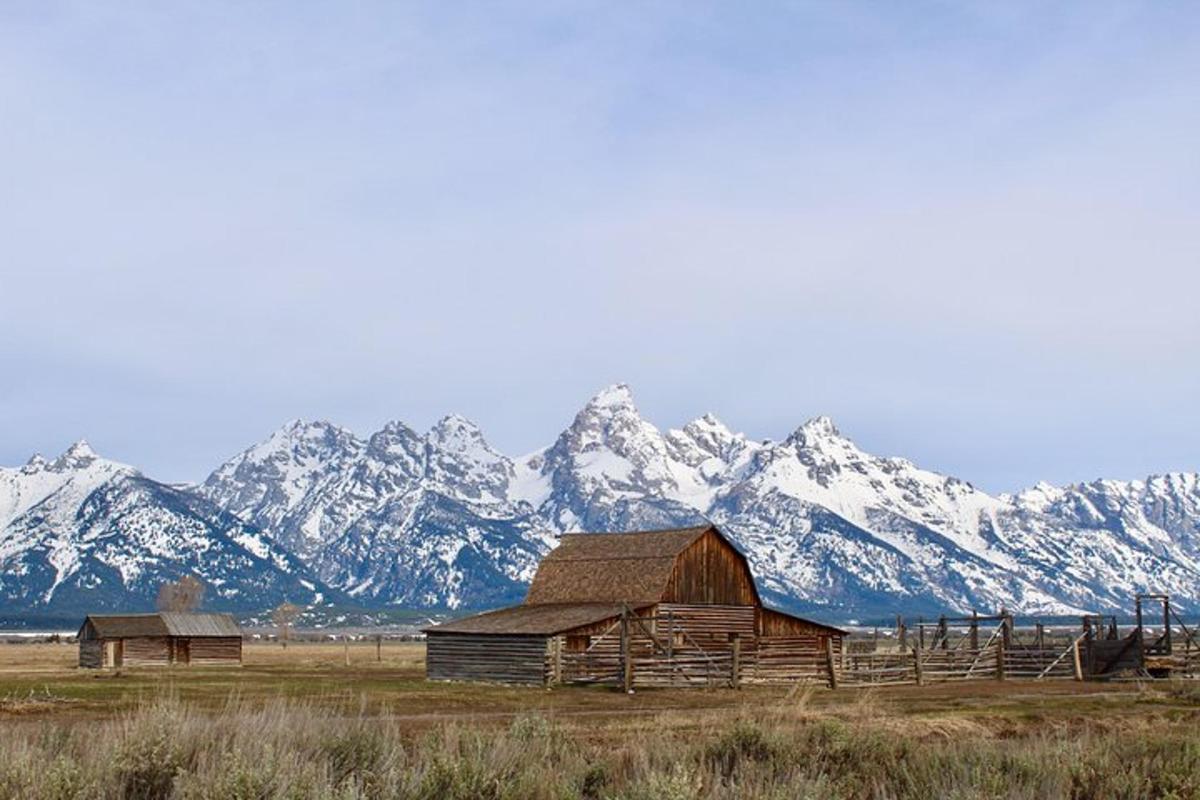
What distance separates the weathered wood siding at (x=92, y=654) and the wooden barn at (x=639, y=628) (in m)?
33.4

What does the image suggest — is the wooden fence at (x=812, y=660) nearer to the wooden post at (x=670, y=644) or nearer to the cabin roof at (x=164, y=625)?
the wooden post at (x=670, y=644)

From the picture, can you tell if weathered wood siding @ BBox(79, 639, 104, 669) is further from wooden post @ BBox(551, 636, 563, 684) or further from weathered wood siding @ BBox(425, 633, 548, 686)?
wooden post @ BBox(551, 636, 563, 684)

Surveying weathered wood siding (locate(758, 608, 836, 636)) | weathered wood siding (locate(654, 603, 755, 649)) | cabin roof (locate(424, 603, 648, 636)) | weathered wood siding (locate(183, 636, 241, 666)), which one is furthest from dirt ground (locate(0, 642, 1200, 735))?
A: weathered wood siding (locate(183, 636, 241, 666))

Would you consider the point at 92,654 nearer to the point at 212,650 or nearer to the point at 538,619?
the point at 212,650

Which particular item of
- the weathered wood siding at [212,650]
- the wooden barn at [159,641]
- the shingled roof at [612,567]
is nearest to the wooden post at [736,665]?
the shingled roof at [612,567]

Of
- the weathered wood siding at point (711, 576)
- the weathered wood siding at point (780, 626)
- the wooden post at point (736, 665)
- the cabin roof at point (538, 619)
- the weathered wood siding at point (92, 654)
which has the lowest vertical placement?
the weathered wood siding at point (92, 654)

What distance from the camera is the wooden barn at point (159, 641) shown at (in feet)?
281

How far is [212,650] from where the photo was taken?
3482 inches

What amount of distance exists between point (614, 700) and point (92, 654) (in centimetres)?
5339

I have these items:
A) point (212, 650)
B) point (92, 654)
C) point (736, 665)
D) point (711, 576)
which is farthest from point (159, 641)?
point (736, 665)

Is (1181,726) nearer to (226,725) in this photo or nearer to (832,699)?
(832,699)

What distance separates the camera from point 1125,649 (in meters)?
59.1

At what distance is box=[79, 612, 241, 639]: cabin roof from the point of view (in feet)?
282

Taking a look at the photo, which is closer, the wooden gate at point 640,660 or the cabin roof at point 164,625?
the wooden gate at point 640,660
